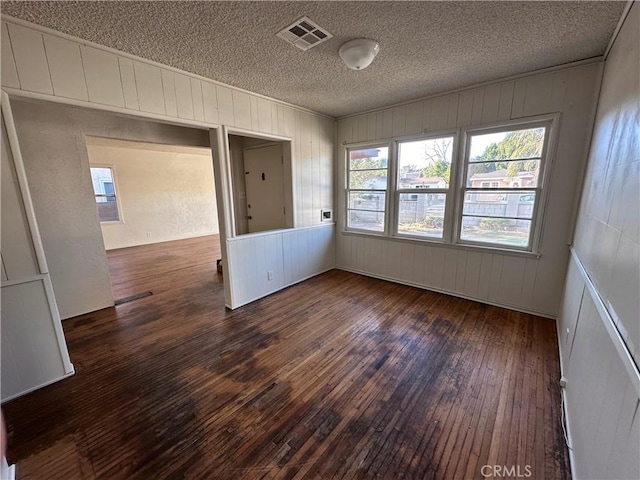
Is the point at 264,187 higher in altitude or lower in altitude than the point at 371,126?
lower

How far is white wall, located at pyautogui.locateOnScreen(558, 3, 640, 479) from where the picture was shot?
0.94 meters

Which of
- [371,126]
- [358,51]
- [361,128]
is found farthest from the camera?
[361,128]

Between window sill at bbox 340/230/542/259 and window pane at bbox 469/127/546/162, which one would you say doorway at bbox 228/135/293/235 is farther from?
window pane at bbox 469/127/546/162

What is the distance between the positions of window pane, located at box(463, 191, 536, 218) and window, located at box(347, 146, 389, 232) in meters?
1.18

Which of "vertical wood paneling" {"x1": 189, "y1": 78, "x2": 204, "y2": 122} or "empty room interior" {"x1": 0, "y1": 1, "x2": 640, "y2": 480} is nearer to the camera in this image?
"empty room interior" {"x1": 0, "y1": 1, "x2": 640, "y2": 480}

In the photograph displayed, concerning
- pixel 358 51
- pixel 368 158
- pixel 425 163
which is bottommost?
pixel 425 163

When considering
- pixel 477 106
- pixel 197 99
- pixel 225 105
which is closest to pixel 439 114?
pixel 477 106

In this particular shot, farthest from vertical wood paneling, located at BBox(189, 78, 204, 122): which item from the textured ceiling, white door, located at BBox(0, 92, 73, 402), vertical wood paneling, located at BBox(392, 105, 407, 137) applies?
vertical wood paneling, located at BBox(392, 105, 407, 137)

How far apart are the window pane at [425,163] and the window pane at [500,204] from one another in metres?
0.38

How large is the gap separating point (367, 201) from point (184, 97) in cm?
279

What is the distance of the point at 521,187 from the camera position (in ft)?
9.58

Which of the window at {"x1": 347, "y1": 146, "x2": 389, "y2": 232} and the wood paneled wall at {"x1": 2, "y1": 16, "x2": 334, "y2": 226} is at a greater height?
Result: the wood paneled wall at {"x1": 2, "y1": 16, "x2": 334, "y2": 226}

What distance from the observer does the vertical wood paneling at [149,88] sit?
228cm

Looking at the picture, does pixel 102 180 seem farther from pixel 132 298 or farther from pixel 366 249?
pixel 366 249
